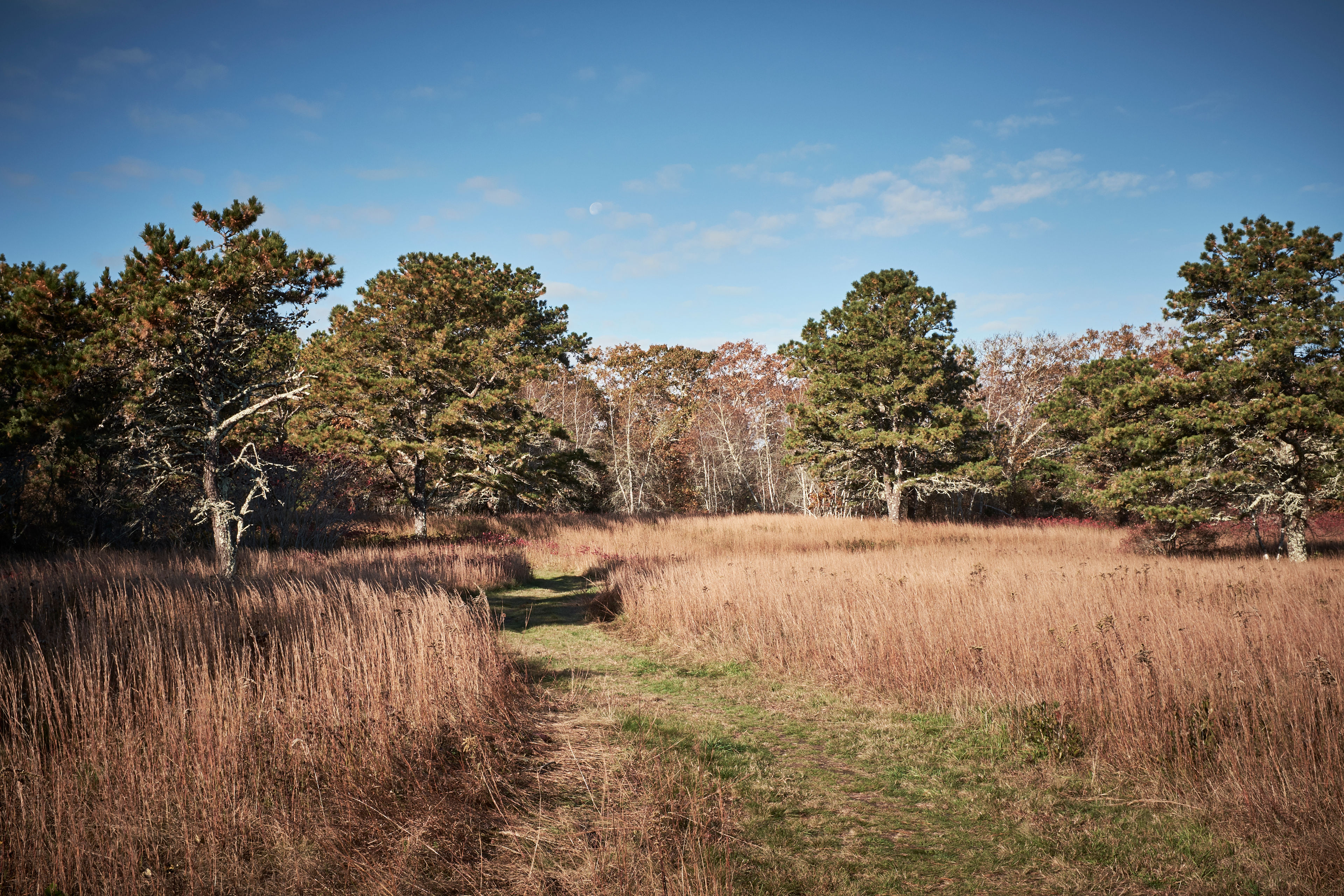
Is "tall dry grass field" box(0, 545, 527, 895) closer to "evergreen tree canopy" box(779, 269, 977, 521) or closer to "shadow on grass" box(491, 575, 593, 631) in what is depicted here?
"shadow on grass" box(491, 575, 593, 631)

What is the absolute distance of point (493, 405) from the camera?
1941 centimetres

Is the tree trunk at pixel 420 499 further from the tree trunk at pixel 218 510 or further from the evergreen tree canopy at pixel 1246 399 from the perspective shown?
the evergreen tree canopy at pixel 1246 399

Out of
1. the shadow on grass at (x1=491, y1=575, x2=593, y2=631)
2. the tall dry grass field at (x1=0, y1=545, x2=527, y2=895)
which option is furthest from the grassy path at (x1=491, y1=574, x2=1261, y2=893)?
the shadow on grass at (x1=491, y1=575, x2=593, y2=631)

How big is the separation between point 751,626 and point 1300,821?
581 centimetres

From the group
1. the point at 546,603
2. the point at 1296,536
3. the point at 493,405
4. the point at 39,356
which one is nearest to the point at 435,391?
the point at 493,405

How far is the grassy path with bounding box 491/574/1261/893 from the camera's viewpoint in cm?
324

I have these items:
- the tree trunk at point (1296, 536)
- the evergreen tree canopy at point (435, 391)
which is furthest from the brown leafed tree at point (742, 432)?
the tree trunk at point (1296, 536)

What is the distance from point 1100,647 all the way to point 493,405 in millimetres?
17264

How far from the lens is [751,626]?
860 centimetres

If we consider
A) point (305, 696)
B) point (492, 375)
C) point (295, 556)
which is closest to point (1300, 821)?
point (305, 696)

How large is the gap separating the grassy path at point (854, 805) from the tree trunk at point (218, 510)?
7.94 meters

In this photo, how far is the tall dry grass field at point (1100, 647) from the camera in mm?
3996

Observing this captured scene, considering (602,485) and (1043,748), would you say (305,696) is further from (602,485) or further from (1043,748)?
(602,485)

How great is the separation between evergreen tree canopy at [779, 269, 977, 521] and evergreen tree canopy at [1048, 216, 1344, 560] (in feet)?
30.0
